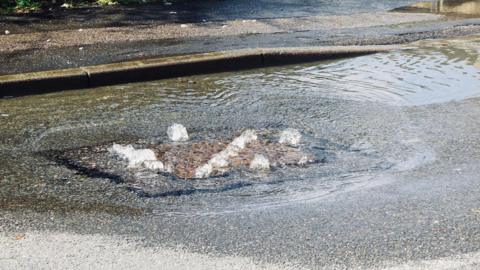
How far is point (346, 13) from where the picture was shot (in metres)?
13.2

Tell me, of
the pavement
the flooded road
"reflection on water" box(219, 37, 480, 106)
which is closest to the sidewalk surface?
"reflection on water" box(219, 37, 480, 106)

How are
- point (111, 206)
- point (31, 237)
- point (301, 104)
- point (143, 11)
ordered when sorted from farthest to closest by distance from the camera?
1. point (143, 11)
2. point (301, 104)
3. point (111, 206)
4. point (31, 237)

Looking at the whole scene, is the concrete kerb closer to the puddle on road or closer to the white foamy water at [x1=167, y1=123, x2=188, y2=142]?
the puddle on road

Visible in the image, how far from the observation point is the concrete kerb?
25.5ft

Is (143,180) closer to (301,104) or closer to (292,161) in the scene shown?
(292,161)

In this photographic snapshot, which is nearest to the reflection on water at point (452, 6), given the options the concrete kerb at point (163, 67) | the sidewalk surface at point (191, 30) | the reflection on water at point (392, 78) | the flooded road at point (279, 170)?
the sidewalk surface at point (191, 30)

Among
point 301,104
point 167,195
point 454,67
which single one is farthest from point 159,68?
point 167,195

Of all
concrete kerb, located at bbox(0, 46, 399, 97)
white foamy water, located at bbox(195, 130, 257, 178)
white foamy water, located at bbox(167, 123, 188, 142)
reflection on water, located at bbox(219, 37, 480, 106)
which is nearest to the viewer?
white foamy water, located at bbox(195, 130, 257, 178)

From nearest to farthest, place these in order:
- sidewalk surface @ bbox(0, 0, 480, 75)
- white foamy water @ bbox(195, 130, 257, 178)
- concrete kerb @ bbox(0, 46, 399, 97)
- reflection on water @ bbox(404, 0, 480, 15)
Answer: white foamy water @ bbox(195, 130, 257, 178), concrete kerb @ bbox(0, 46, 399, 97), sidewalk surface @ bbox(0, 0, 480, 75), reflection on water @ bbox(404, 0, 480, 15)

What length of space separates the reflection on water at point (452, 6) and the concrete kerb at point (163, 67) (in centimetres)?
448

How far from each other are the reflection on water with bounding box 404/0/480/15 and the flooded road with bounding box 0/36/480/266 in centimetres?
568

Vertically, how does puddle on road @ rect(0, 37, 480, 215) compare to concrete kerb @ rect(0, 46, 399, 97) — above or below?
below

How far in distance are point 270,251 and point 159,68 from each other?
4.94m

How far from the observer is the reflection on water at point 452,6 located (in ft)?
45.0
